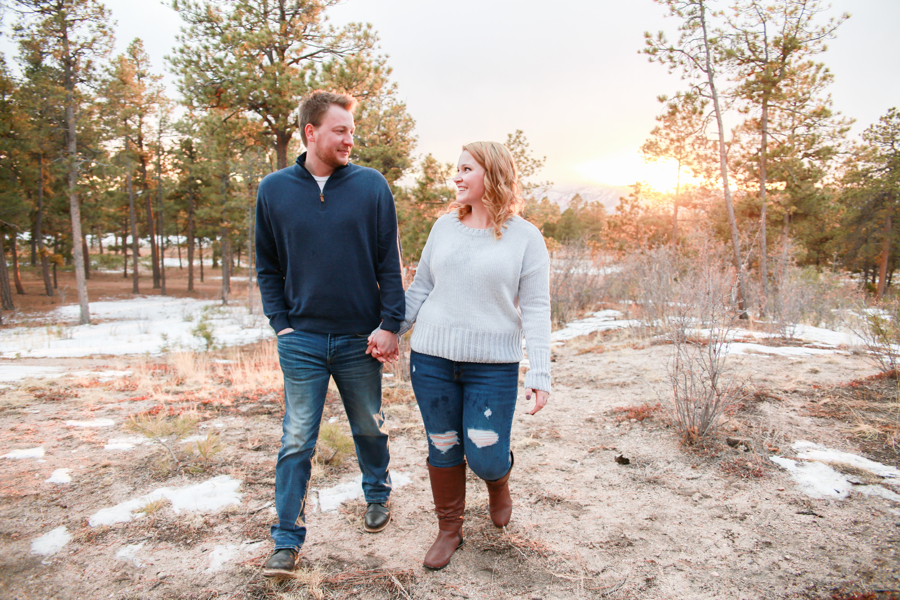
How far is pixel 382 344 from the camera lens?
2.17 meters

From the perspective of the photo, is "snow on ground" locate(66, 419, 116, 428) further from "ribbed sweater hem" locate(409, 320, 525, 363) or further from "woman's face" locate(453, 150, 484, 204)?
"woman's face" locate(453, 150, 484, 204)

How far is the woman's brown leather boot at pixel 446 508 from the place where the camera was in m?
2.13

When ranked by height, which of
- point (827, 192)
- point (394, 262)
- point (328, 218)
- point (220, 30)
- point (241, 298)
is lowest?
point (241, 298)

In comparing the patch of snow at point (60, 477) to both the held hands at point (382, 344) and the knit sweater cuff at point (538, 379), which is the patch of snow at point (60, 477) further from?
the knit sweater cuff at point (538, 379)

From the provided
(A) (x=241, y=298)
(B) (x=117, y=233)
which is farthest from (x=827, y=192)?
(B) (x=117, y=233)

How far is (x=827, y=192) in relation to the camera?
62.6 feet

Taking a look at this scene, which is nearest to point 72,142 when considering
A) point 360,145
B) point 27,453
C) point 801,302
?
point 360,145

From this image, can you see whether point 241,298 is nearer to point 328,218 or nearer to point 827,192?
point 328,218

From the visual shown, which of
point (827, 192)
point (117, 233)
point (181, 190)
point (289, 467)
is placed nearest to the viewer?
point (289, 467)

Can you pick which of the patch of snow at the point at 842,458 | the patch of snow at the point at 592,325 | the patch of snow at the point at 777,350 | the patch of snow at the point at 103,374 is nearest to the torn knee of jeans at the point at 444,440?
the patch of snow at the point at 842,458

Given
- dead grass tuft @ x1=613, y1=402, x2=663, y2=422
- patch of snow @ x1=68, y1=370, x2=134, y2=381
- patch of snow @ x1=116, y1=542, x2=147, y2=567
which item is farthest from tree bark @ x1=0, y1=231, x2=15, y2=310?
dead grass tuft @ x1=613, y1=402, x2=663, y2=422

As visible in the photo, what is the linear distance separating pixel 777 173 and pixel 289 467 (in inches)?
815

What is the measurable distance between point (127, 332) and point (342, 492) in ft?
43.9

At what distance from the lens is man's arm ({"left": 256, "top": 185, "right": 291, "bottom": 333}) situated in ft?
7.18
